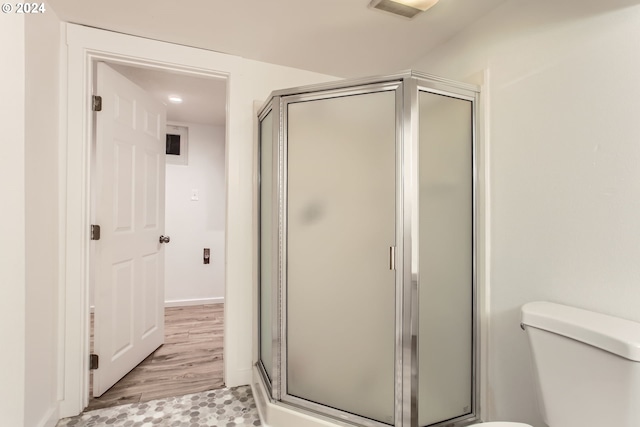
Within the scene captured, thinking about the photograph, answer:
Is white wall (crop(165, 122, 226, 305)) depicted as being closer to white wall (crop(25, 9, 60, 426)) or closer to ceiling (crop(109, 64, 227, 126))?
ceiling (crop(109, 64, 227, 126))

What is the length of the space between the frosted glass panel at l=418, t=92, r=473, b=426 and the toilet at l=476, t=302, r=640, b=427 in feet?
1.22

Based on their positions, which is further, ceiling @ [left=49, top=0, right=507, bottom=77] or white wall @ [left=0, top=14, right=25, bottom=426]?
ceiling @ [left=49, top=0, right=507, bottom=77]

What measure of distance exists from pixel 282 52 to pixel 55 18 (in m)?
1.20

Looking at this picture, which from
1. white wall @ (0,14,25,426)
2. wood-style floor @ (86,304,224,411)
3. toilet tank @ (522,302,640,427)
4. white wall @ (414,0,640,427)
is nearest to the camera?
toilet tank @ (522,302,640,427)

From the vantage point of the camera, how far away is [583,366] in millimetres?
1022

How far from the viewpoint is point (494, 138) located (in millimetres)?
1561

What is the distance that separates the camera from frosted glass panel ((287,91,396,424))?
4.81ft

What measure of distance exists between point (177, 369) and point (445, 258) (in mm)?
2038

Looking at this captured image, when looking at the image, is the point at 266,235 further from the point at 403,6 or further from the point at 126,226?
the point at 403,6

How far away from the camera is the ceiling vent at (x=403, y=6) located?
1.48 meters

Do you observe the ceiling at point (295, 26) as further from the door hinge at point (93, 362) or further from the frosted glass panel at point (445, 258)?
the door hinge at point (93, 362)

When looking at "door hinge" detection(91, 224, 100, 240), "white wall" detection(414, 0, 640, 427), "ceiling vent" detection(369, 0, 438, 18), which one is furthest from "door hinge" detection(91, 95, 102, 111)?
"white wall" detection(414, 0, 640, 427)

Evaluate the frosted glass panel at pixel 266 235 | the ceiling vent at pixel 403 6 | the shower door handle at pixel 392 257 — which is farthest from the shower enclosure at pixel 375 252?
the ceiling vent at pixel 403 6

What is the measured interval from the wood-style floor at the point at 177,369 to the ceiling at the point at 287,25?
7.15 ft
